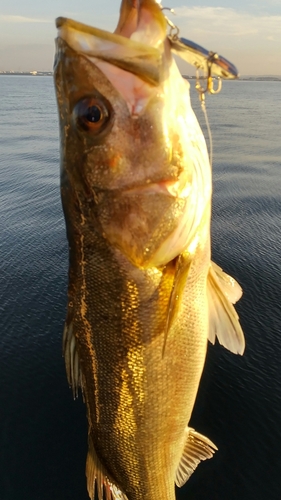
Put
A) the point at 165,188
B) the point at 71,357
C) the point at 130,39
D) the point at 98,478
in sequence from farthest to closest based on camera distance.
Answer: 1. the point at 98,478
2. the point at 71,357
3. the point at 165,188
4. the point at 130,39

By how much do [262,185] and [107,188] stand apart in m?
21.5

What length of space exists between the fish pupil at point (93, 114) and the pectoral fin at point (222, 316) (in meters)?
1.30

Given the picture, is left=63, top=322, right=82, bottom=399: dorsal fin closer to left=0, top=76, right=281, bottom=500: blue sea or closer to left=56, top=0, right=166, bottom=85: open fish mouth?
left=56, top=0, right=166, bottom=85: open fish mouth

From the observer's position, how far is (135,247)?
2336mm

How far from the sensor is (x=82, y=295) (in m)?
2.59

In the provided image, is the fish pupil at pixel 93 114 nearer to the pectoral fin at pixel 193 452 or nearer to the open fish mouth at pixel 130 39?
the open fish mouth at pixel 130 39

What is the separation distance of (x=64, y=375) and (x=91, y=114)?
10105 mm

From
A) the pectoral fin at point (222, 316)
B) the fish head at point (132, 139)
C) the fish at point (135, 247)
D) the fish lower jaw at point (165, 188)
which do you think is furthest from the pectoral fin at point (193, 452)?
the fish lower jaw at point (165, 188)

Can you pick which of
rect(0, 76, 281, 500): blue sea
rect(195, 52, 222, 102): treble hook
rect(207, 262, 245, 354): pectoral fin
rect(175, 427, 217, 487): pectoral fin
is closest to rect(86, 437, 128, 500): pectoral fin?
rect(175, 427, 217, 487): pectoral fin

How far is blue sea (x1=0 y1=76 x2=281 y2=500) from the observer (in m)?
8.92

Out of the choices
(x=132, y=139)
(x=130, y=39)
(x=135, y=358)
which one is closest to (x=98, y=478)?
(x=135, y=358)

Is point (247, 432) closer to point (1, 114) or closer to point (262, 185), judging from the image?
point (262, 185)

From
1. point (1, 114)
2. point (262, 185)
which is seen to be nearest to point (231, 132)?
point (262, 185)

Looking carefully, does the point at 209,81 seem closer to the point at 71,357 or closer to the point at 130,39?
the point at 130,39
